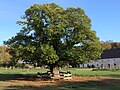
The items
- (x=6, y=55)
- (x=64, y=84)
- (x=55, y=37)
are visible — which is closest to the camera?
(x=64, y=84)

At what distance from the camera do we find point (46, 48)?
36.9 metres

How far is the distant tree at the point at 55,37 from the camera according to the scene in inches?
1487

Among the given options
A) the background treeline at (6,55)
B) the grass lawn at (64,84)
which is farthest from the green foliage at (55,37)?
the background treeline at (6,55)

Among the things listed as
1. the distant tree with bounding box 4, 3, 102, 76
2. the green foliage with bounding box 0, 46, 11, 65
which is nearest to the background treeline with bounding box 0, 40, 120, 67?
the green foliage with bounding box 0, 46, 11, 65

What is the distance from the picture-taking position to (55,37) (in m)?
38.8

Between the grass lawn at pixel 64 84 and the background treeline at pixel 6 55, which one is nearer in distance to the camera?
the grass lawn at pixel 64 84

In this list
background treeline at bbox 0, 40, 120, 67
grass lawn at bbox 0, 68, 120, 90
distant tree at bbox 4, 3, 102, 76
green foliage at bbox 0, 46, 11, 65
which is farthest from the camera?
green foliage at bbox 0, 46, 11, 65

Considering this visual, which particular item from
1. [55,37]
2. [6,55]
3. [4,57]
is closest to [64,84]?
[55,37]

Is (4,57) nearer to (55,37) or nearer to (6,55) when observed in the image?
(6,55)

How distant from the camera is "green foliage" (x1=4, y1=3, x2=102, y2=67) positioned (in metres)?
37.8

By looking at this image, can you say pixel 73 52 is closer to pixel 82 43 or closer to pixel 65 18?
pixel 82 43

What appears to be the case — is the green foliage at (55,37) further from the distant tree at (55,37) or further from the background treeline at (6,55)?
the background treeline at (6,55)

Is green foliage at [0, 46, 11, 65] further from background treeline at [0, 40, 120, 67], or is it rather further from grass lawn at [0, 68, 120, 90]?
grass lawn at [0, 68, 120, 90]

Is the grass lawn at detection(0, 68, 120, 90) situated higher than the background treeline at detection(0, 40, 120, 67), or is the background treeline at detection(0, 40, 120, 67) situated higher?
the background treeline at detection(0, 40, 120, 67)
